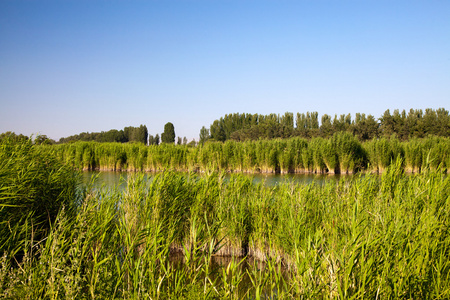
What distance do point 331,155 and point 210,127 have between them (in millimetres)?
58551

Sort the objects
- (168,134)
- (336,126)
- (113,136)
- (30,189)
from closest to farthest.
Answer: (30,189) → (336,126) → (168,134) → (113,136)

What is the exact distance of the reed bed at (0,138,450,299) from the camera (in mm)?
2523

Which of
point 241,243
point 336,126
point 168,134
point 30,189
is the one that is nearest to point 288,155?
point 241,243

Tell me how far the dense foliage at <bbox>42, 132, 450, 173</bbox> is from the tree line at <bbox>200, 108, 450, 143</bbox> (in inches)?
111

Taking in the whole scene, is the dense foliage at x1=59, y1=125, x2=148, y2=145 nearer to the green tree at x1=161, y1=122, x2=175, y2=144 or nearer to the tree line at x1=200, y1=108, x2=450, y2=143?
the green tree at x1=161, y1=122, x2=175, y2=144

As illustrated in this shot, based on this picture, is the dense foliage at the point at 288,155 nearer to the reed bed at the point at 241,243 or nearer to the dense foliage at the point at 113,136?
the reed bed at the point at 241,243

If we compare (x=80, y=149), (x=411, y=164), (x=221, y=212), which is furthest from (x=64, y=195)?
(x=411, y=164)

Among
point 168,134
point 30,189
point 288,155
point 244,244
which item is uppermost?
point 168,134

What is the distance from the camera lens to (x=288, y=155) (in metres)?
20.6

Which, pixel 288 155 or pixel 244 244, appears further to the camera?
pixel 288 155

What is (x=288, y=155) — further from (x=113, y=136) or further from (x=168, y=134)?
(x=113, y=136)

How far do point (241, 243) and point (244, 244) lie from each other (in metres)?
0.15

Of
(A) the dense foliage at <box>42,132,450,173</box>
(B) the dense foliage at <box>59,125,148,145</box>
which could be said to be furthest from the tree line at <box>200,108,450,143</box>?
(B) the dense foliage at <box>59,125,148,145</box>

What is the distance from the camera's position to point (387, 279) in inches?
101
